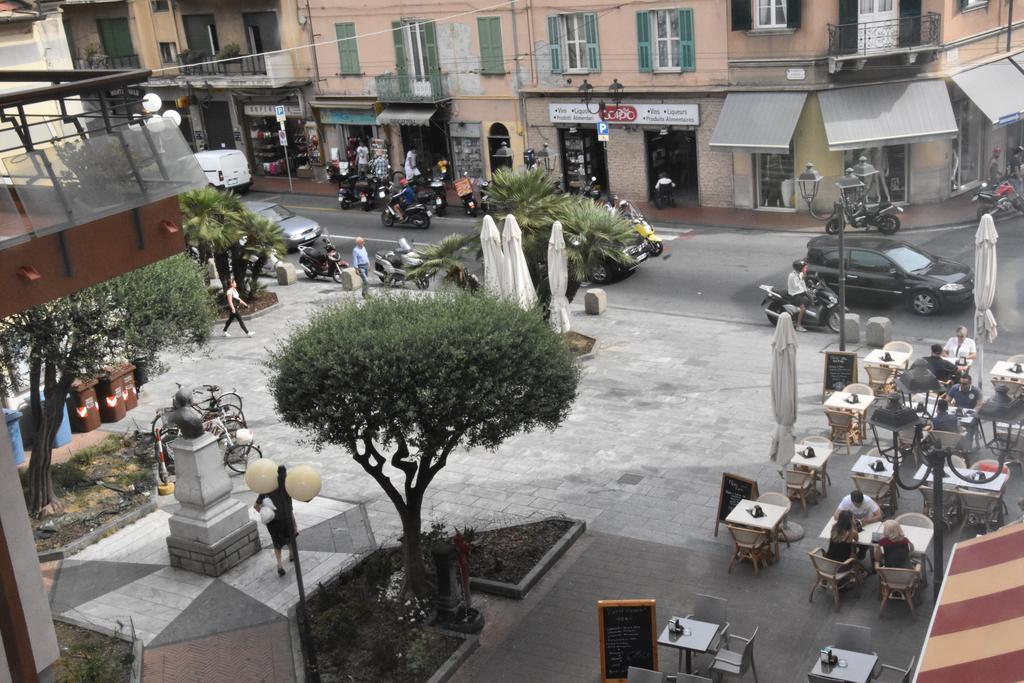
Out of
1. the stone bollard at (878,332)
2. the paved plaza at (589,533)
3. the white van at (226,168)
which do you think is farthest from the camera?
the white van at (226,168)

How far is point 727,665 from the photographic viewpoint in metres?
11.8

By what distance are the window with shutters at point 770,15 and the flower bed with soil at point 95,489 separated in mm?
20574

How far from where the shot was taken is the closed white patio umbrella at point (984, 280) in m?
18.0

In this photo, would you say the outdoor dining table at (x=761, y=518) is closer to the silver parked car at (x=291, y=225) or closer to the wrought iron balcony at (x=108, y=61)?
the silver parked car at (x=291, y=225)

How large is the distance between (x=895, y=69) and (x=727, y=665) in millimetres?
23373

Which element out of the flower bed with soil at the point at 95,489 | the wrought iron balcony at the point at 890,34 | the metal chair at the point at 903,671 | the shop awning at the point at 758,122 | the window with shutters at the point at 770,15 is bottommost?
the metal chair at the point at 903,671

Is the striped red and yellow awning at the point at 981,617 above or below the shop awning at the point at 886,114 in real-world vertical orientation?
below

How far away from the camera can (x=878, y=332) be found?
21.5m

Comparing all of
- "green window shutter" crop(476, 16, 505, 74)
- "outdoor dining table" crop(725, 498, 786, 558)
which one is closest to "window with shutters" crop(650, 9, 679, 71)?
"green window shutter" crop(476, 16, 505, 74)

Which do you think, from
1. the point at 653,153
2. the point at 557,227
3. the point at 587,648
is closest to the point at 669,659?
the point at 587,648

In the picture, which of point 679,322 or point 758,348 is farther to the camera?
point 679,322

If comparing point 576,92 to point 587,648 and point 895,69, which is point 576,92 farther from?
point 587,648

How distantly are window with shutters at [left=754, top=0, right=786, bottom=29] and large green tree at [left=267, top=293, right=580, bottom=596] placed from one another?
68.5 ft

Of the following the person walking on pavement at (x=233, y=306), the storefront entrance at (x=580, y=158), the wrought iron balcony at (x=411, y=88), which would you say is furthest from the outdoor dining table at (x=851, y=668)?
the wrought iron balcony at (x=411, y=88)
